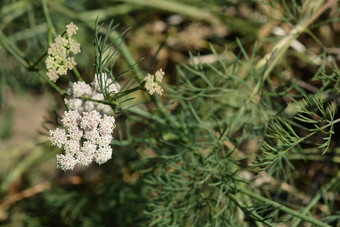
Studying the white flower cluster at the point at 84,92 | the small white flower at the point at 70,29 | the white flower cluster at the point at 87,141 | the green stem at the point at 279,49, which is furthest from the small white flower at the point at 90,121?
the green stem at the point at 279,49

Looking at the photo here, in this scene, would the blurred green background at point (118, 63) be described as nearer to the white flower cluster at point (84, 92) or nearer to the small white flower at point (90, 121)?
the white flower cluster at point (84, 92)

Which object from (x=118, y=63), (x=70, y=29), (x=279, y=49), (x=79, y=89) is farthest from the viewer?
(x=118, y=63)

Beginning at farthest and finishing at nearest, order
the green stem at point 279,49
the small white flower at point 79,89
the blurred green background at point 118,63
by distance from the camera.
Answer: the blurred green background at point 118,63 < the green stem at point 279,49 < the small white flower at point 79,89

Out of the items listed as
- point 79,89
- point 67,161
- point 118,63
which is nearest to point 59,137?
point 67,161

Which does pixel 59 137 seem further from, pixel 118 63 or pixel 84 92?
pixel 118 63

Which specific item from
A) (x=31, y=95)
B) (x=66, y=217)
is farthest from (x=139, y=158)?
(x=31, y=95)

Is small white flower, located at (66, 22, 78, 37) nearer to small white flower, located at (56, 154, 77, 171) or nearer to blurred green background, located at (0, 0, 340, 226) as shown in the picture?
small white flower, located at (56, 154, 77, 171)

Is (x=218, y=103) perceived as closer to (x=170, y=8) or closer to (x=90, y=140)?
(x=170, y=8)

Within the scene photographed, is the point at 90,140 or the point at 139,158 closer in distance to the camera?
the point at 90,140
